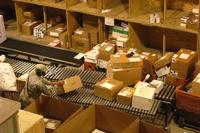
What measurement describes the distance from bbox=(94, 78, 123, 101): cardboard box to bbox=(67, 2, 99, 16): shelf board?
1508 mm

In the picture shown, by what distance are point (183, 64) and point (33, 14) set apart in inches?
121

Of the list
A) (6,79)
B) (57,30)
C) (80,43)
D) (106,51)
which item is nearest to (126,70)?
(106,51)

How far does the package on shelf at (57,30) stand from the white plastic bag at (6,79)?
5.57ft

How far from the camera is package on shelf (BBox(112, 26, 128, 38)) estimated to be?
5564 mm

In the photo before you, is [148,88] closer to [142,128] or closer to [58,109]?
[142,128]

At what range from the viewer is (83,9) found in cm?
584

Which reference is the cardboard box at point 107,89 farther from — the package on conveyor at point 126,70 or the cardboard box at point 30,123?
the cardboard box at point 30,123

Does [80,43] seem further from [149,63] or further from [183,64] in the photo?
[183,64]

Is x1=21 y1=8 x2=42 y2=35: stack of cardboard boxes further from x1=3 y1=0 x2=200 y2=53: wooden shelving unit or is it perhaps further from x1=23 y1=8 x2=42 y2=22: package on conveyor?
x1=3 y1=0 x2=200 y2=53: wooden shelving unit

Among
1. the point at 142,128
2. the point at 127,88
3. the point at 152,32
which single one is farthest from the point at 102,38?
the point at 142,128

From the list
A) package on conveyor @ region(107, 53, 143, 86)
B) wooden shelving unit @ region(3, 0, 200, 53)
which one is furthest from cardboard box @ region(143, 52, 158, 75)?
wooden shelving unit @ region(3, 0, 200, 53)

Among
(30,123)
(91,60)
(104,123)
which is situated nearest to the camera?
(30,123)

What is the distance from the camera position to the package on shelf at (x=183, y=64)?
14.9 ft

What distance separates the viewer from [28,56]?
5633mm
